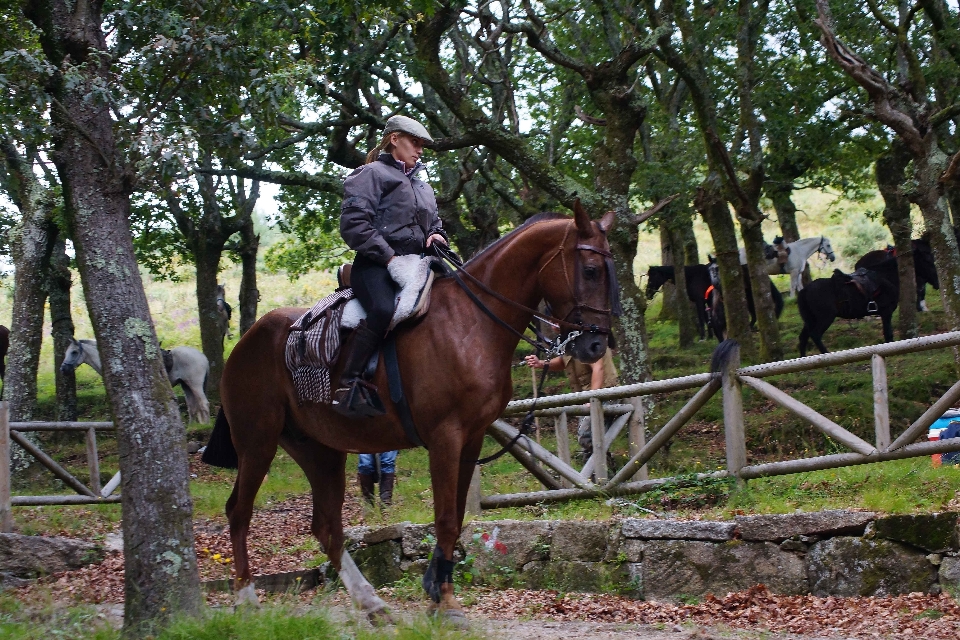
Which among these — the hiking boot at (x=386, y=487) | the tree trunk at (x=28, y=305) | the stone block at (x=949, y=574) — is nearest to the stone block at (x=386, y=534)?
the hiking boot at (x=386, y=487)

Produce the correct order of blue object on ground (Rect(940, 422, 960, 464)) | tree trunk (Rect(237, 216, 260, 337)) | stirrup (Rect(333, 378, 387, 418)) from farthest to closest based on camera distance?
tree trunk (Rect(237, 216, 260, 337)) → blue object on ground (Rect(940, 422, 960, 464)) → stirrup (Rect(333, 378, 387, 418))

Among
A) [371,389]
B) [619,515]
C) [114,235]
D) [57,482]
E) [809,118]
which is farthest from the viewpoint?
[809,118]

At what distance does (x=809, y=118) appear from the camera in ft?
63.1

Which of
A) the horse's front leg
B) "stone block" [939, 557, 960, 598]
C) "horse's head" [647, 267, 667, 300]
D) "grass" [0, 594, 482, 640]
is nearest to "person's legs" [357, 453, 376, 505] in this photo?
the horse's front leg

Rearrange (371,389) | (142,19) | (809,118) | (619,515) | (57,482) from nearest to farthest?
(371,389), (142,19), (619,515), (57,482), (809,118)

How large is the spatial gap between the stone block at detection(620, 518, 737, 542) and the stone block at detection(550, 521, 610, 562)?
237mm

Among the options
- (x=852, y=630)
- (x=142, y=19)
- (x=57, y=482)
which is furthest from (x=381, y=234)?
(x=57, y=482)

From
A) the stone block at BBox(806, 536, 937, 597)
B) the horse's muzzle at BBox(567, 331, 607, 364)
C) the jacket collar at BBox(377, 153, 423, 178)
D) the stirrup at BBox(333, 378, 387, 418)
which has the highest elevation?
the jacket collar at BBox(377, 153, 423, 178)

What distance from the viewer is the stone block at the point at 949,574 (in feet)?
21.6

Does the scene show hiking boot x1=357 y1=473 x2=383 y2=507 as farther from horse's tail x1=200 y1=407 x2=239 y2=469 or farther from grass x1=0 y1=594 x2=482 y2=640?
grass x1=0 y1=594 x2=482 y2=640

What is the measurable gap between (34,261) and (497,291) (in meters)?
12.2

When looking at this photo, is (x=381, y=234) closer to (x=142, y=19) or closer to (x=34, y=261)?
(x=142, y=19)

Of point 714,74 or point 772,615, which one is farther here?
point 714,74

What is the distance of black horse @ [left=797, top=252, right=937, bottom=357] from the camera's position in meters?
20.0
